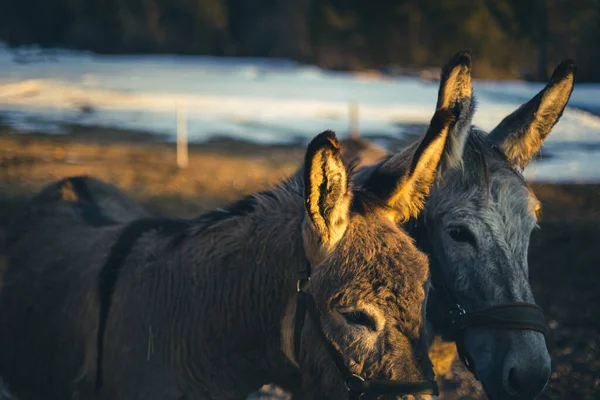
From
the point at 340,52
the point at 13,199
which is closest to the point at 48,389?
the point at 13,199

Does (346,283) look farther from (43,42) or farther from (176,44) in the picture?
(176,44)

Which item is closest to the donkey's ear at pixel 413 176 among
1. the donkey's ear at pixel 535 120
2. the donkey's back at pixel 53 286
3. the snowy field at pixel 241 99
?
the donkey's ear at pixel 535 120

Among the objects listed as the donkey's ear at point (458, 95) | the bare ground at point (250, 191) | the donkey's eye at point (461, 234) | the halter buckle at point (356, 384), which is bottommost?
the bare ground at point (250, 191)

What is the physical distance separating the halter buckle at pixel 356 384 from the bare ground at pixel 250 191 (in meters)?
1.18

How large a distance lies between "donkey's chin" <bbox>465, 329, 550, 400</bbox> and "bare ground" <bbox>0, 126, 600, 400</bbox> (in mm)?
914

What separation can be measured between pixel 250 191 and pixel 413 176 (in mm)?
7852

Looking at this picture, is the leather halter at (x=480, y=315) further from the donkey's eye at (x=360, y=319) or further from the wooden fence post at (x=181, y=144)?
the wooden fence post at (x=181, y=144)

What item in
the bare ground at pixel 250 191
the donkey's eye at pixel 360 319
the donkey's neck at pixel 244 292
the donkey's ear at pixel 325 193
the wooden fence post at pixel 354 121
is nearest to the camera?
the donkey's ear at pixel 325 193

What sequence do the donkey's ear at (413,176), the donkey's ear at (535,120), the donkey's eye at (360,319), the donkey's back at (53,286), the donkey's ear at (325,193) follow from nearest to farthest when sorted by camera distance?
the donkey's ear at (325,193) < the donkey's eye at (360,319) < the donkey's ear at (413,176) < the donkey's back at (53,286) < the donkey's ear at (535,120)

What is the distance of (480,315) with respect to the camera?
267cm

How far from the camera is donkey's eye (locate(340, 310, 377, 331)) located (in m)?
2.01

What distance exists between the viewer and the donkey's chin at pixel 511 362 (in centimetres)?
248

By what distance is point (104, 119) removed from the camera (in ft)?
50.9

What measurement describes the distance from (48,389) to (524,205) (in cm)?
237
